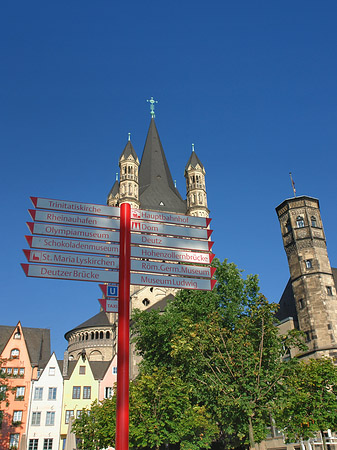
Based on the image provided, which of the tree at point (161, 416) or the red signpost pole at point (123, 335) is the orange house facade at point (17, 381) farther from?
the red signpost pole at point (123, 335)

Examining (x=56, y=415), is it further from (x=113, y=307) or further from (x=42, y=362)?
(x=113, y=307)

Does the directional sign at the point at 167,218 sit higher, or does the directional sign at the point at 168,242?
the directional sign at the point at 167,218

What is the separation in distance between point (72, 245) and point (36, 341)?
141 feet

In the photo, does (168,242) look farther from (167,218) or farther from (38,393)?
(38,393)

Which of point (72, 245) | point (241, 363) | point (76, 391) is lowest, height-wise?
point (241, 363)

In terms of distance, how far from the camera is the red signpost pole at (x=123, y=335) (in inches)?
295

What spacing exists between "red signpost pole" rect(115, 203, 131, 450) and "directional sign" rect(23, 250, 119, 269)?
296 millimetres

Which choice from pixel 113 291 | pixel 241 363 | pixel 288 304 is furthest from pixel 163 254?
pixel 288 304

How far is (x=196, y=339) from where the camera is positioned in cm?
1666

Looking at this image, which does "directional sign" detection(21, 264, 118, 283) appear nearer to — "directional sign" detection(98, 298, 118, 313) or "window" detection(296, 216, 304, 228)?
"directional sign" detection(98, 298, 118, 313)

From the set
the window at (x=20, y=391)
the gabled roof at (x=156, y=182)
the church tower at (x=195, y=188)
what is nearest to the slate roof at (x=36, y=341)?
the window at (x=20, y=391)

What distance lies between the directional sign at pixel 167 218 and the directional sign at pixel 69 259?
118 cm

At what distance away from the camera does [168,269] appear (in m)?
9.16

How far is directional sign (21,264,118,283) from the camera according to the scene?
848 centimetres
